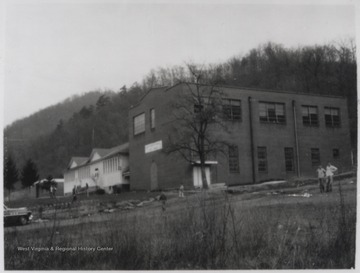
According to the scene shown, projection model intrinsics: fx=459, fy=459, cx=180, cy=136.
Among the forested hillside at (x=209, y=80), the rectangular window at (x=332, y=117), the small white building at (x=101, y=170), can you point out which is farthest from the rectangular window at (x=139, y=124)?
the rectangular window at (x=332, y=117)

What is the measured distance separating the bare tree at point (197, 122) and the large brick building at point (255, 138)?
629 mm

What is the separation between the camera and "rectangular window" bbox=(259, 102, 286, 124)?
116ft

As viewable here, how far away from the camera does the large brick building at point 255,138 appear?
110 ft

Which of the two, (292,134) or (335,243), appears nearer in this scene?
(335,243)

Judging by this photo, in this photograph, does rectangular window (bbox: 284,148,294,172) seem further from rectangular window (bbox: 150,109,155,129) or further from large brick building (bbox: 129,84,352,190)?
rectangular window (bbox: 150,109,155,129)

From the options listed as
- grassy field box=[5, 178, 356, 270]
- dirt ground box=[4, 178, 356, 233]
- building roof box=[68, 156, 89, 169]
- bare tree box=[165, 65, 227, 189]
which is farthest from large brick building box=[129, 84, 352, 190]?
grassy field box=[5, 178, 356, 270]

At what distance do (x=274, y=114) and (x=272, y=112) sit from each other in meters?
0.23

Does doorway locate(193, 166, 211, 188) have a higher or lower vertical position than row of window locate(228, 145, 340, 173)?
lower

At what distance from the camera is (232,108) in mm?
34281

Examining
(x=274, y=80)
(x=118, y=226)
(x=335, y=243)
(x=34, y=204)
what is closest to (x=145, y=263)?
(x=118, y=226)

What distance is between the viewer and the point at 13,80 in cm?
806

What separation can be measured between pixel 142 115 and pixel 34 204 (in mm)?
14592

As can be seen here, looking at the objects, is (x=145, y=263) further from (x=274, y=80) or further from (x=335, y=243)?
(x=274, y=80)

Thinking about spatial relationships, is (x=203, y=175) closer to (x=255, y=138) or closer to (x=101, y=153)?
(x=255, y=138)
